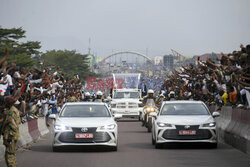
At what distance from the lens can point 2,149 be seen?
16.4m

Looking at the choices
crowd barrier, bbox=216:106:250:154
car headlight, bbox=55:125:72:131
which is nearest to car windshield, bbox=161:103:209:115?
crowd barrier, bbox=216:106:250:154

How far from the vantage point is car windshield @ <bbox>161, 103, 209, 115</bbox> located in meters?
20.3

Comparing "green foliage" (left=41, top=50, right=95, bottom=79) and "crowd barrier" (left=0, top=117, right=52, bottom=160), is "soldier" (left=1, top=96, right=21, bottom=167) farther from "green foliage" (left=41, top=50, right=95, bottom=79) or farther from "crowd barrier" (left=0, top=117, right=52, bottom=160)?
"green foliage" (left=41, top=50, right=95, bottom=79)

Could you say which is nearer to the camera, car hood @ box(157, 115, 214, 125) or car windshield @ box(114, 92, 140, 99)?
car hood @ box(157, 115, 214, 125)

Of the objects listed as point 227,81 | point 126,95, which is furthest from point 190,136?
point 126,95

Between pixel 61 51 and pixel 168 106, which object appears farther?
pixel 61 51

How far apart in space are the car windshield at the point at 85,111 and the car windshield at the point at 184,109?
6.42 ft

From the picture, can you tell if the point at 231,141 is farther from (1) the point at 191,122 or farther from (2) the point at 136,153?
(2) the point at 136,153

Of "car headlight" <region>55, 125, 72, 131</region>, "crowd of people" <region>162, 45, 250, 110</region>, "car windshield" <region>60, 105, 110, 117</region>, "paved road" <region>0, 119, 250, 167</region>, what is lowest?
"paved road" <region>0, 119, 250, 167</region>

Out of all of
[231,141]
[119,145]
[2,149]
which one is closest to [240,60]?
[231,141]

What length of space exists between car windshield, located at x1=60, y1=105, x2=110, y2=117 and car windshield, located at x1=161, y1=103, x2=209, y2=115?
1956 mm

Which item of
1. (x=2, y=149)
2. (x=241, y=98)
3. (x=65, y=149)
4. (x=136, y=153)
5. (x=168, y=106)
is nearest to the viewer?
(x=2, y=149)

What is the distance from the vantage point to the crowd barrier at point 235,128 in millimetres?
17359

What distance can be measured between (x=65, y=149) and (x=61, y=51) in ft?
425
